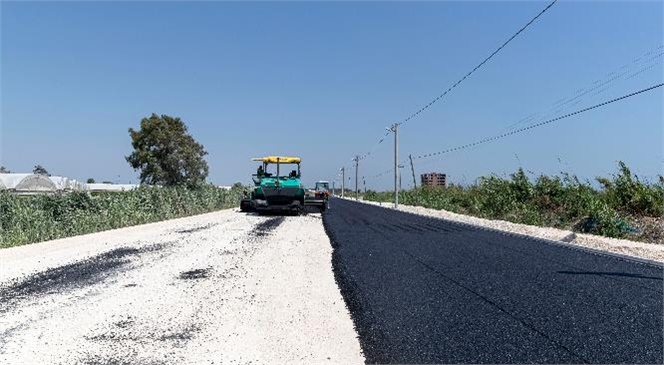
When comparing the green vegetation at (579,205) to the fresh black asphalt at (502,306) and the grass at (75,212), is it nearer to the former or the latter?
the fresh black asphalt at (502,306)

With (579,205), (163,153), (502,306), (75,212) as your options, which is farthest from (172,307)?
(163,153)

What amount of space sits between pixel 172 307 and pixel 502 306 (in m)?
3.91

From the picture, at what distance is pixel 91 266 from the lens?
9414 mm

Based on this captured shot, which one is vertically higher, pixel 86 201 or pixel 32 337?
pixel 86 201

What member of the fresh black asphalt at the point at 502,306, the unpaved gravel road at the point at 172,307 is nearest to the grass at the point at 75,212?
the unpaved gravel road at the point at 172,307

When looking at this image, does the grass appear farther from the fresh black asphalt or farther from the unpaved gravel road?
the fresh black asphalt

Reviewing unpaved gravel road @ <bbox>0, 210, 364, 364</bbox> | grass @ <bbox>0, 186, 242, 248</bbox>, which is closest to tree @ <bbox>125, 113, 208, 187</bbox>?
grass @ <bbox>0, 186, 242, 248</bbox>

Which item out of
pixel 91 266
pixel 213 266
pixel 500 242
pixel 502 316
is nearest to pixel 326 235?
pixel 500 242

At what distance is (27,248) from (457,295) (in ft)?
33.0

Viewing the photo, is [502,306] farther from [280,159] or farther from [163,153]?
[163,153]

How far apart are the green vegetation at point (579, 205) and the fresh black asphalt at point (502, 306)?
310 inches

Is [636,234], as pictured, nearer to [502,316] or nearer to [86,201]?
[502,316]

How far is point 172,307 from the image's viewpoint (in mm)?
6391

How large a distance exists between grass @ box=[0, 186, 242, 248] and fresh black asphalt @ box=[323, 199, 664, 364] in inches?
376
